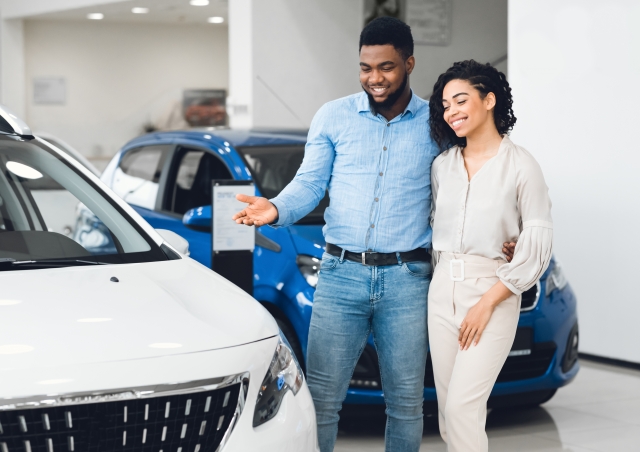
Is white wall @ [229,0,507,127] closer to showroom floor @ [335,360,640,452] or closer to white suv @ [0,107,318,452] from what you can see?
showroom floor @ [335,360,640,452]

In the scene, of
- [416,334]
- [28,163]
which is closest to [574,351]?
[416,334]

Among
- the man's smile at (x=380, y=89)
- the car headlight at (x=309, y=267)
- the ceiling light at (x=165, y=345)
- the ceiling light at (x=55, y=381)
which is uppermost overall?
the man's smile at (x=380, y=89)

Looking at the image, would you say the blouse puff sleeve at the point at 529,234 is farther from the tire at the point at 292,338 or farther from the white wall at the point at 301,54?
A: the white wall at the point at 301,54

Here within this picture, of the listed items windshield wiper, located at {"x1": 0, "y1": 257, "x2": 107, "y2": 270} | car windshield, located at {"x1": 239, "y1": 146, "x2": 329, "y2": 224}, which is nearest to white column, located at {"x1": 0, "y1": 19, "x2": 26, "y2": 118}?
car windshield, located at {"x1": 239, "y1": 146, "x2": 329, "y2": 224}

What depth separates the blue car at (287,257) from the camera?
3.97m

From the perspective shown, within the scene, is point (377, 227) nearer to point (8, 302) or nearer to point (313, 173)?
point (313, 173)

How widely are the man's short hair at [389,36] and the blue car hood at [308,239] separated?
1.38 metres

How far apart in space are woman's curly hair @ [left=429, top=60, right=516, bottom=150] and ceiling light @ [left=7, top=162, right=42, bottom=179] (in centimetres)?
135

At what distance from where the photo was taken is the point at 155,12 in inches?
560

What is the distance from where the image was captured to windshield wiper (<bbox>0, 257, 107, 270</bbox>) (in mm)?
2514

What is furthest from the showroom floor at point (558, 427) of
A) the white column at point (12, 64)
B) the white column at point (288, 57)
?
the white column at point (12, 64)

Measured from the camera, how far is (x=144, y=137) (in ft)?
18.3

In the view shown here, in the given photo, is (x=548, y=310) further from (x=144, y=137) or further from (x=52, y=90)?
(x=52, y=90)

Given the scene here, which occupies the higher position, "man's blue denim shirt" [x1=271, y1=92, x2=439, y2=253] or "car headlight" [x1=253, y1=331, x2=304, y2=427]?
"man's blue denim shirt" [x1=271, y1=92, x2=439, y2=253]
